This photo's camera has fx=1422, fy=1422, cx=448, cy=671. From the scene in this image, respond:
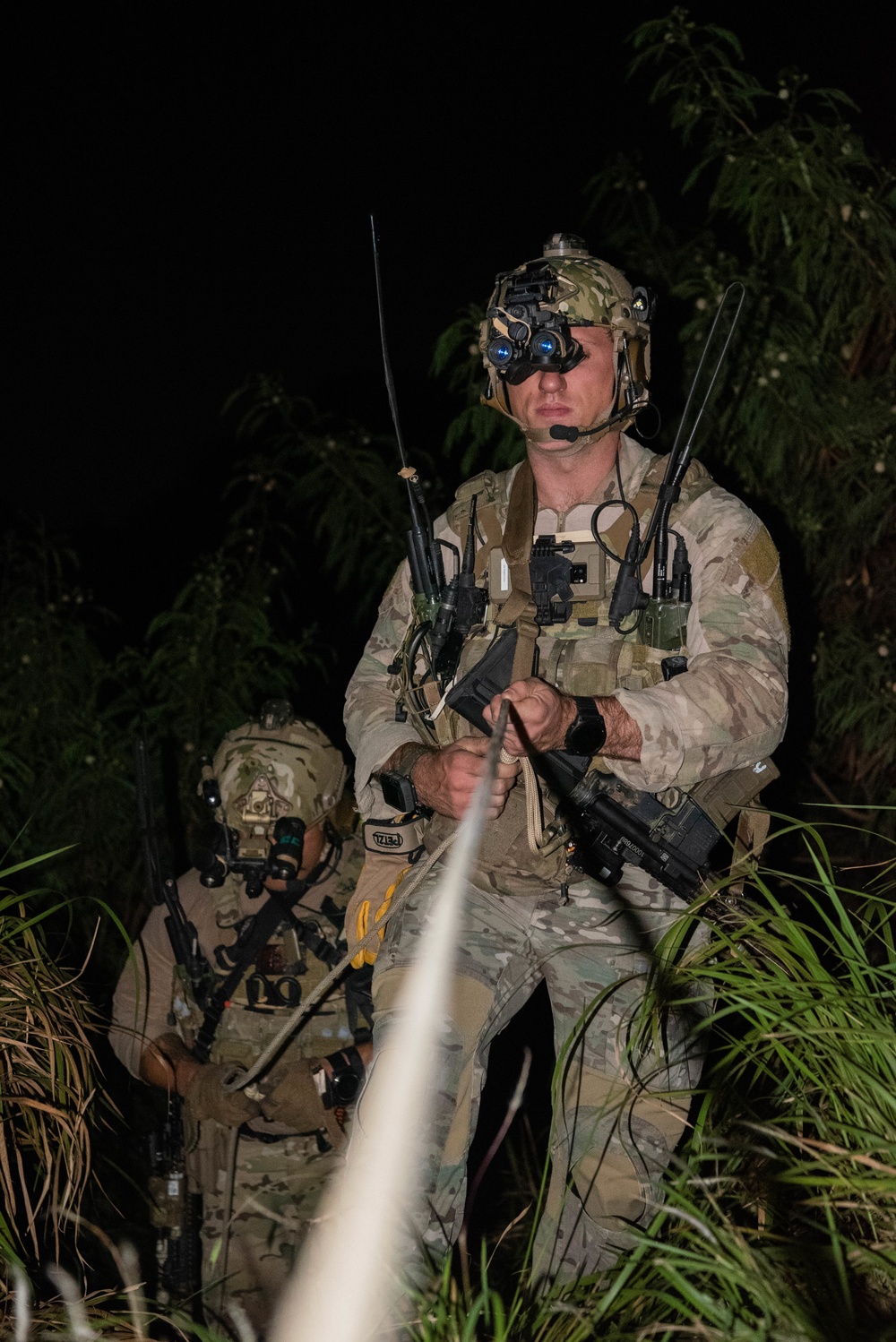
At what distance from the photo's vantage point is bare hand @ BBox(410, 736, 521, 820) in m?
2.82

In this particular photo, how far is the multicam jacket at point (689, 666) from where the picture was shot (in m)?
2.81

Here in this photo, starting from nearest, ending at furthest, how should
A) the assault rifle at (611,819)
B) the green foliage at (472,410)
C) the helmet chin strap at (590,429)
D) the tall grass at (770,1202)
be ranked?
the tall grass at (770,1202)
the assault rifle at (611,819)
the helmet chin strap at (590,429)
the green foliage at (472,410)

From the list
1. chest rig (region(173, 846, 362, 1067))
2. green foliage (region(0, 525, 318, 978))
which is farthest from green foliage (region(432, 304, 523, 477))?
chest rig (region(173, 846, 362, 1067))

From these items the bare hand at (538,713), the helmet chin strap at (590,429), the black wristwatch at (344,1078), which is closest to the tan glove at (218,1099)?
the black wristwatch at (344,1078)

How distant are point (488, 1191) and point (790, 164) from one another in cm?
380

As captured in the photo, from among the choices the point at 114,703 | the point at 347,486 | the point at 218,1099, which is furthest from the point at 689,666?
the point at 114,703

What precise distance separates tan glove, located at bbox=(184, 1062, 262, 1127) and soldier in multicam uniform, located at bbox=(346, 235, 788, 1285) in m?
1.74

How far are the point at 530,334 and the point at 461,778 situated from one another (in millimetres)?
1030

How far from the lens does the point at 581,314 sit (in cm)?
322

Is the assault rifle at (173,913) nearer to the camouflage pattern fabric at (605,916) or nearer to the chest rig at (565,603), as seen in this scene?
the camouflage pattern fabric at (605,916)

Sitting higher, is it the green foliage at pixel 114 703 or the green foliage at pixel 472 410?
the green foliage at pixel 472 410

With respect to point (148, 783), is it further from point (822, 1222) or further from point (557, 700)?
point (822, 1222)

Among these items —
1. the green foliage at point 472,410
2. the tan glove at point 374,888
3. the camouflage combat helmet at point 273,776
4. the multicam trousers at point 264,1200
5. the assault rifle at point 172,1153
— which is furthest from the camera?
the green foliage at point 472,410

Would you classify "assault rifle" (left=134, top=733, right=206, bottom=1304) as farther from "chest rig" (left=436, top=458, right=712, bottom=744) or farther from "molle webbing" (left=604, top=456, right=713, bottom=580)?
"molle webbing" (left=604, top=456, right=713, bottom=580)
